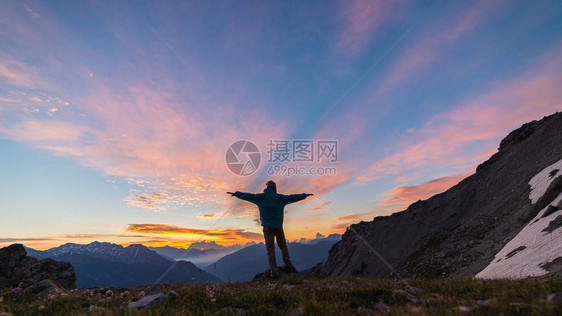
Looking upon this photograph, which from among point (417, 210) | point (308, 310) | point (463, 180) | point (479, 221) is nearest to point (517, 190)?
point (479, 221)

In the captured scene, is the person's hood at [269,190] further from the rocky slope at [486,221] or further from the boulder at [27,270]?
the boulder at [27,270]

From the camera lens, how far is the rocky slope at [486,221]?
21.8 meters

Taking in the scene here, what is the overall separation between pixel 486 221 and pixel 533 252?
22.8 m

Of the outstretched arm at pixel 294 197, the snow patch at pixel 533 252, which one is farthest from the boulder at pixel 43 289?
the snow patch at pixel 533 252

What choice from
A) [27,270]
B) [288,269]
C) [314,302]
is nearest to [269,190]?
[288,269]

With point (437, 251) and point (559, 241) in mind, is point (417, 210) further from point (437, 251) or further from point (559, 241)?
point (559, 241)

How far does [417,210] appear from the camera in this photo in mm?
60938

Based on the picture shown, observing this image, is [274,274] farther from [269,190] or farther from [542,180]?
[542,180]

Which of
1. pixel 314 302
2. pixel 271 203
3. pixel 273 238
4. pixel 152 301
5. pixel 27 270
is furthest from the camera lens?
pixel 27 270

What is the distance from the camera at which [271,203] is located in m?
13.9

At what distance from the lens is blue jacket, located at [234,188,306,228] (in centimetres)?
1390

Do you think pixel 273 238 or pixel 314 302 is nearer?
pixel 314 302

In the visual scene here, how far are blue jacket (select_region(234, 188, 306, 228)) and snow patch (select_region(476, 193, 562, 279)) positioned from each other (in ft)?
32.9

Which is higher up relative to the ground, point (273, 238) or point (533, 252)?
point (273, 238)
